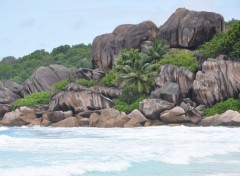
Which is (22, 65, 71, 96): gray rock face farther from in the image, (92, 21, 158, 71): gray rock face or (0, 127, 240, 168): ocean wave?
(0, 127, 240, 168): ocean wave

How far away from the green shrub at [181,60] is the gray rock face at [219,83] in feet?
11.4

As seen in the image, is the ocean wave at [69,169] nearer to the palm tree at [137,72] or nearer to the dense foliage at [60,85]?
the palm tree at [137,72]

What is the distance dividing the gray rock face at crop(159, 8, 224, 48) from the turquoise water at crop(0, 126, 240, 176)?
22023 millimetres

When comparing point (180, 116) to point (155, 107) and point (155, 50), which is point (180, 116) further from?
point (155, 50)

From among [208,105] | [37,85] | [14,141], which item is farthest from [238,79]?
[37,85]

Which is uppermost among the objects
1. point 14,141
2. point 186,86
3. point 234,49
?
point 234,49

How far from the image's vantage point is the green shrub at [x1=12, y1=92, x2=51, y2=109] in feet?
145

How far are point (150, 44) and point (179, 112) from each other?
1499 centimetres

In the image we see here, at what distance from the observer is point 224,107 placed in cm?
3334

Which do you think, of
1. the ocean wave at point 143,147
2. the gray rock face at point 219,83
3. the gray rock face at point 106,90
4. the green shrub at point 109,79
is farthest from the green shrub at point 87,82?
the ocean wave at point 143,147

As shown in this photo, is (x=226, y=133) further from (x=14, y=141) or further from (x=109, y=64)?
(x=109, y=64)

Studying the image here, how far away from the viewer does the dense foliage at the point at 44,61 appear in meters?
81.4

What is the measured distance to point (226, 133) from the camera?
83.0 ft

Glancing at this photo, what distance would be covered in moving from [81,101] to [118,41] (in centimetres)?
1228
